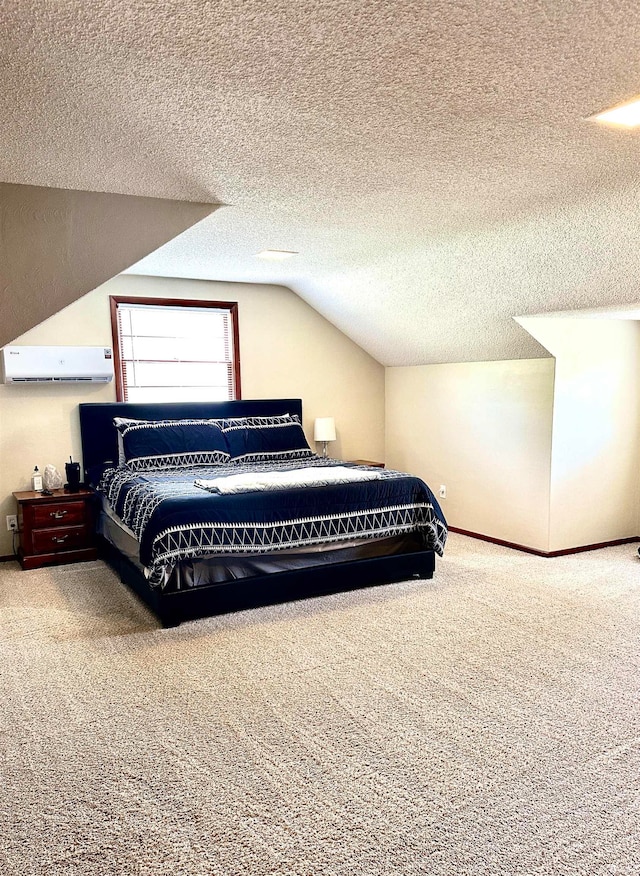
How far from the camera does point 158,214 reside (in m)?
3.15

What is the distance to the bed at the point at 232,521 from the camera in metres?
3.55

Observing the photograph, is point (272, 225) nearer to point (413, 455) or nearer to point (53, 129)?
point (53, 129)

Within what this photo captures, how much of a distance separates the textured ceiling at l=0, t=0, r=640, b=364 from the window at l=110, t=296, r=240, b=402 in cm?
108

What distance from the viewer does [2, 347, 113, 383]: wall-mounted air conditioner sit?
471 cm

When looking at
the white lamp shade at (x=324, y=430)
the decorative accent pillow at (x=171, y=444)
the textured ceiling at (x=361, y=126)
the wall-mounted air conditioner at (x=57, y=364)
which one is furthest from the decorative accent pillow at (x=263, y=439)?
the textured ceiling at (x=361, y=126)

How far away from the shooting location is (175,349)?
5.60m

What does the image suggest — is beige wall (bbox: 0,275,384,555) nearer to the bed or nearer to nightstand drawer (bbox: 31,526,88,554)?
the bed

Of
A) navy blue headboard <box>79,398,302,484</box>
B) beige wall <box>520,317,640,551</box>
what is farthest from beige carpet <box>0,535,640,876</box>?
navy blue headboard <box>79,398,302,484</box>

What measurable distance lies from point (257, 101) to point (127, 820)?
7.73 ft

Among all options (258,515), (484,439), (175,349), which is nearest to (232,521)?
(258,515)

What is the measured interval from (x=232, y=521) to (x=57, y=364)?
2.24 m

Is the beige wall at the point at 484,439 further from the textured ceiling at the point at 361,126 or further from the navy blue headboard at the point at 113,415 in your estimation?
the navy blue headboard at the point at 113,415

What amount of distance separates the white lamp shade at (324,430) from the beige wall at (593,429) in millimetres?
2097

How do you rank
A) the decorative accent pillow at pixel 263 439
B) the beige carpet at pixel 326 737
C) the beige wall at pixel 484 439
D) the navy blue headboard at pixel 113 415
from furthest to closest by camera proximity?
Answer: the decorative accent pillow at pixel 263 439 → the navy blue headboard at pixel 113 415 → the beige wall at pixel 484 439 → the beige carpet at pixel 326 737
